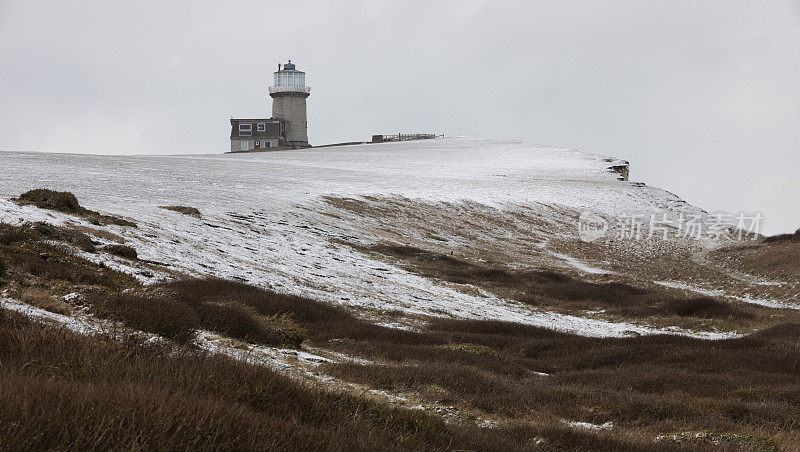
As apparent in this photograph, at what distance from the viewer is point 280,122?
122 meters

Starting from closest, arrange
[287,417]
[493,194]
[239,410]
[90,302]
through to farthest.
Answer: [239,410] → [287,417] → [90,302] → [493,194]

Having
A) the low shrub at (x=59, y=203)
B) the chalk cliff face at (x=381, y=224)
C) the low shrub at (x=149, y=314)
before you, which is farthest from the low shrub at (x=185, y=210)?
the low shrub at (x=149, y=314)

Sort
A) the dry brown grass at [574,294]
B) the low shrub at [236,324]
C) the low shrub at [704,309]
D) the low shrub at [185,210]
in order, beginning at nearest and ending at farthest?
the low shrub at [236,324] → the low shrub at [704,309] → the dry brown grass at [574,294] → the low shrub at [185,210]

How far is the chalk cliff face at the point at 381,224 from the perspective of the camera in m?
21.4

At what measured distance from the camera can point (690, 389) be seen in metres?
11.0

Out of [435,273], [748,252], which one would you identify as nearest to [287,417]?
[435,273]

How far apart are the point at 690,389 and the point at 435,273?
18665 mm

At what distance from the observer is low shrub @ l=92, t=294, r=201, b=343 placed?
854cm

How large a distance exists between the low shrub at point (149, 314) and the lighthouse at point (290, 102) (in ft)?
379

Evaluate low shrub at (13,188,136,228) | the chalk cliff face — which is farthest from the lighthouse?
low shrub at (13,188,136,228)

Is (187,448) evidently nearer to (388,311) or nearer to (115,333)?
(115,333)

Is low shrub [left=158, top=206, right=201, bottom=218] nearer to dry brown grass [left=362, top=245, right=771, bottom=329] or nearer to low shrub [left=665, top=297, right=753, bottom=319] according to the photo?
dry brown grass [left=362, top=245, right=771, bottom=329]

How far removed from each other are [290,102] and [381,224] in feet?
288

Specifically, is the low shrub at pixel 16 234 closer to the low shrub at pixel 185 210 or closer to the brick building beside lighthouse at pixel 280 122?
the low shrub at pixel 185 210
